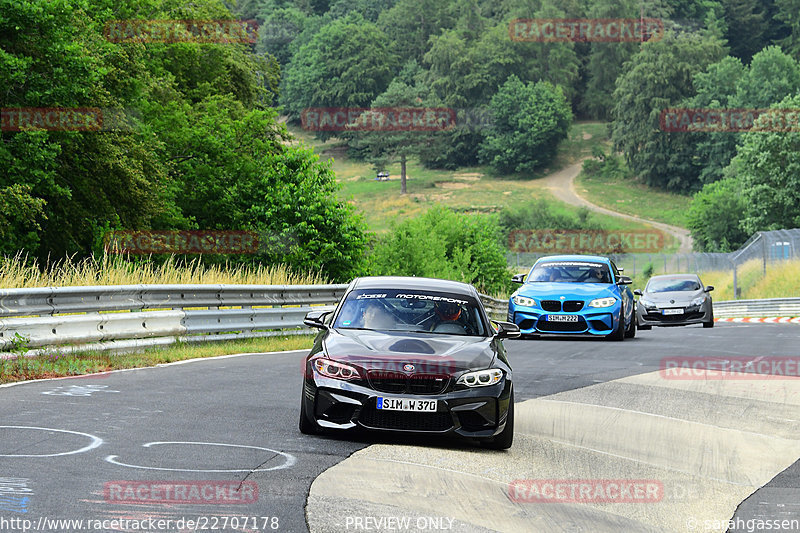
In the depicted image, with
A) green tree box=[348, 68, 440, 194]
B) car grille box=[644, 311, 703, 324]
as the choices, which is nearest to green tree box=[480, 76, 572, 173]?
green tree box=[348, 68, 440, 194]

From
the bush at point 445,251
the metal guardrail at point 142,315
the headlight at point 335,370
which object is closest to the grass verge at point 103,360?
the metal guardrail at point 142,315

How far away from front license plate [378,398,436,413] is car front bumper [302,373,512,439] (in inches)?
1.3

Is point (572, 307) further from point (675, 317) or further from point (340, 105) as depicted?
point (340, 105)

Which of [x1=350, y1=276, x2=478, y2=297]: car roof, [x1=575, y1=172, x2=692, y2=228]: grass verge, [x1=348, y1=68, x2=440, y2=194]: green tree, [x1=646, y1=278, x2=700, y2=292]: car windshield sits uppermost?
[x1=350, y1=276, x2=478, y2=297]: car roof

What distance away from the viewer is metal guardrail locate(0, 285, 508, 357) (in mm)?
13102

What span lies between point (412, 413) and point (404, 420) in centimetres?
8

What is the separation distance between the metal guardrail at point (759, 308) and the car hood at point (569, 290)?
985 inches

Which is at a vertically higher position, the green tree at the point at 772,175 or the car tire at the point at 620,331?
the car tire at the point at 620,331

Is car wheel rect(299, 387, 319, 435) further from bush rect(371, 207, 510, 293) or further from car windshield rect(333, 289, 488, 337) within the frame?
bush rect(371, 207, 510, 293)

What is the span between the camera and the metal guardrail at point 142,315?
13102mm

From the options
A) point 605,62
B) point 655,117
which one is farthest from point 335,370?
point 605,62

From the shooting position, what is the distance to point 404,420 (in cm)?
849

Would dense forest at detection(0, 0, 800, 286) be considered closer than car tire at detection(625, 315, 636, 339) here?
No

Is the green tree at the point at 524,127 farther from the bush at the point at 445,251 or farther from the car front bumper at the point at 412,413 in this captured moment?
the car front bumper at the point at 412,413
